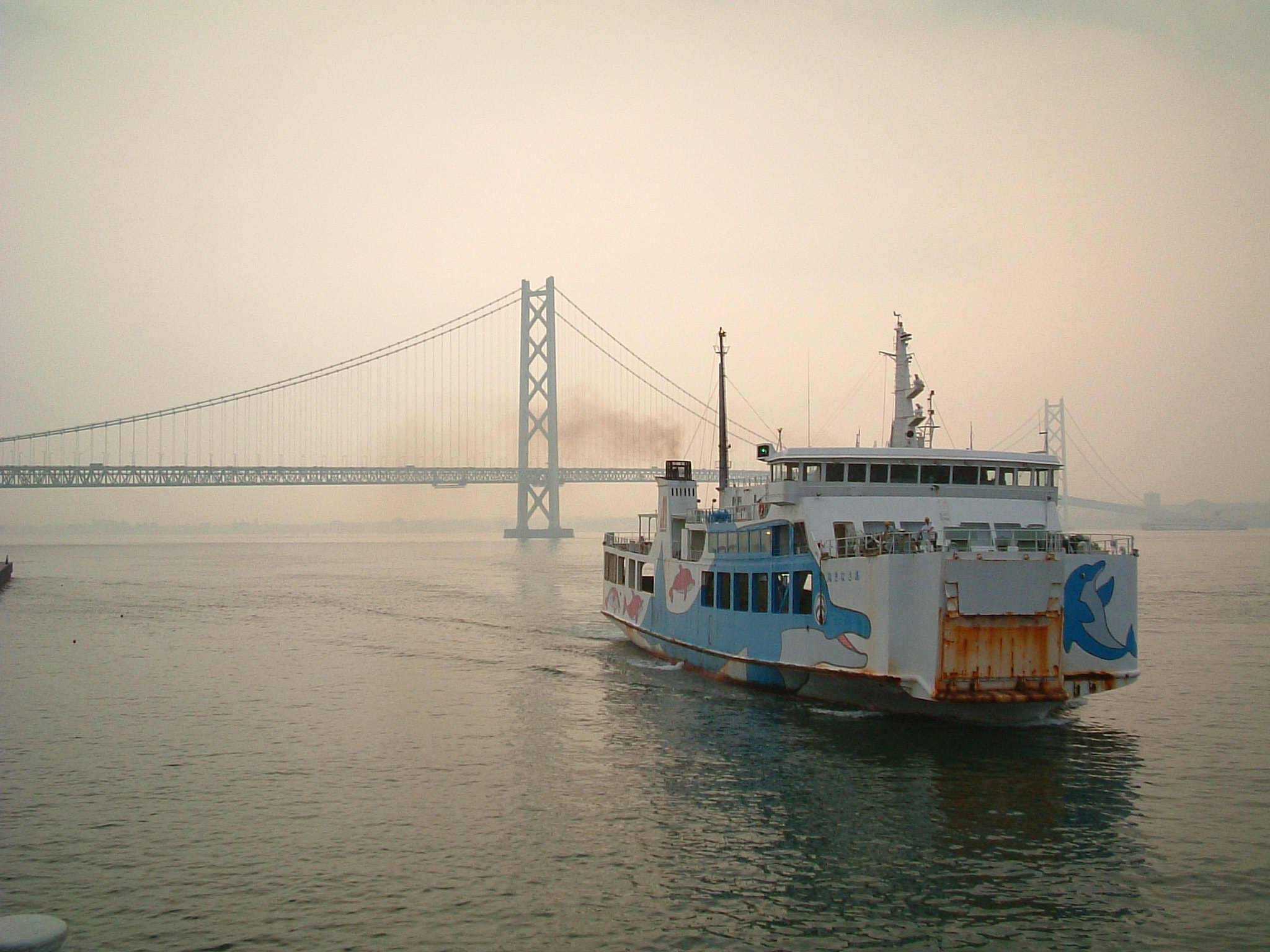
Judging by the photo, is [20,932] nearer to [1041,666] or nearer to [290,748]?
[290,748]

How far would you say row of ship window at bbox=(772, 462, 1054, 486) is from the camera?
81.7ft

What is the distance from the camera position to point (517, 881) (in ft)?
48.1

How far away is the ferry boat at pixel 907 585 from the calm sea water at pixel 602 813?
125cm

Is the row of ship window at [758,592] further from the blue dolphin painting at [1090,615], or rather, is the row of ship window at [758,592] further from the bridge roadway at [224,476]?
the bridge roadway at [224,476]

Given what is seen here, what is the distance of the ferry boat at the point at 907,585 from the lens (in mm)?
20047

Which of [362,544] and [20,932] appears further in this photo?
[362,544]

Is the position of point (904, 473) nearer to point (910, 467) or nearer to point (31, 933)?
point (910, 467)

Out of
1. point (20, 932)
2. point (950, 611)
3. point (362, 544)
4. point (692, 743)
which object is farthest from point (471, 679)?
point (362, 544)

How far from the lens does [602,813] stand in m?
17.7

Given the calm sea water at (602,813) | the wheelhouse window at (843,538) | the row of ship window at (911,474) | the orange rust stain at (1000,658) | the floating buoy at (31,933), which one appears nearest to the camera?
the floating buoy at (31,933)

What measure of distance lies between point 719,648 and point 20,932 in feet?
62.8

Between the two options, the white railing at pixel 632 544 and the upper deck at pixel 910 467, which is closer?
the upper deck at pixel 910 467

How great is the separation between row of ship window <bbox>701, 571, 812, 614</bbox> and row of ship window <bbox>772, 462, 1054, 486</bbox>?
2352 mm

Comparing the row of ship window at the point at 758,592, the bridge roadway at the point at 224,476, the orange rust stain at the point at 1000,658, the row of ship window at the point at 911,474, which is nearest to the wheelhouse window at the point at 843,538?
the row of ship window at the point at 758,592
